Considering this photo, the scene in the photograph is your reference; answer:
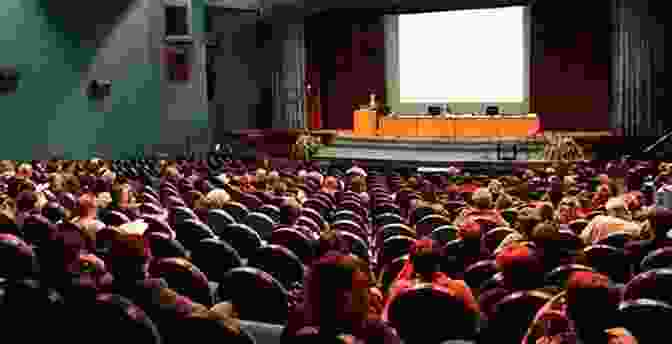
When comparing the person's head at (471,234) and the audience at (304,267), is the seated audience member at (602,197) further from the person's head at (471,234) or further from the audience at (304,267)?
the person's head at (471,234)

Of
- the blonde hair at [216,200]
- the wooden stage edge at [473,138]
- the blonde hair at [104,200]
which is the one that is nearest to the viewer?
the blonde hair at [104,200]

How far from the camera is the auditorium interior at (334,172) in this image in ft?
15.4

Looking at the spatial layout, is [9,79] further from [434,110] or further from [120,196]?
[120,196]

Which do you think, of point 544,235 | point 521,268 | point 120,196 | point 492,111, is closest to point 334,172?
point 492,111

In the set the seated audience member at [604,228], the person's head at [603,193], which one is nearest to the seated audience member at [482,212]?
the seated audience member at [604,228]

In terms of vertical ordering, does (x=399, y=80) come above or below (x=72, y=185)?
above

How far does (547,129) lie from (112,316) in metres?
23.6

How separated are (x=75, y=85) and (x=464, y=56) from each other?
11192mm

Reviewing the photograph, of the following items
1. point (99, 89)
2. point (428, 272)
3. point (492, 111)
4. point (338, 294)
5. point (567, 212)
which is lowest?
point (567, 212)

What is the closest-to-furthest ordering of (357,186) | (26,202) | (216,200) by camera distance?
1. (26,202)
2. (216,200)
3. (357,186)

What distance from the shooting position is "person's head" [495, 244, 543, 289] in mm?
4977

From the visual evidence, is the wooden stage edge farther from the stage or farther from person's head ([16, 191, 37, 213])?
person's head ([16, 191, 37, 213])

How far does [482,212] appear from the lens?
9000mm

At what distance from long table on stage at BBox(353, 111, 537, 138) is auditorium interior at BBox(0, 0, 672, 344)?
0.19 feet
